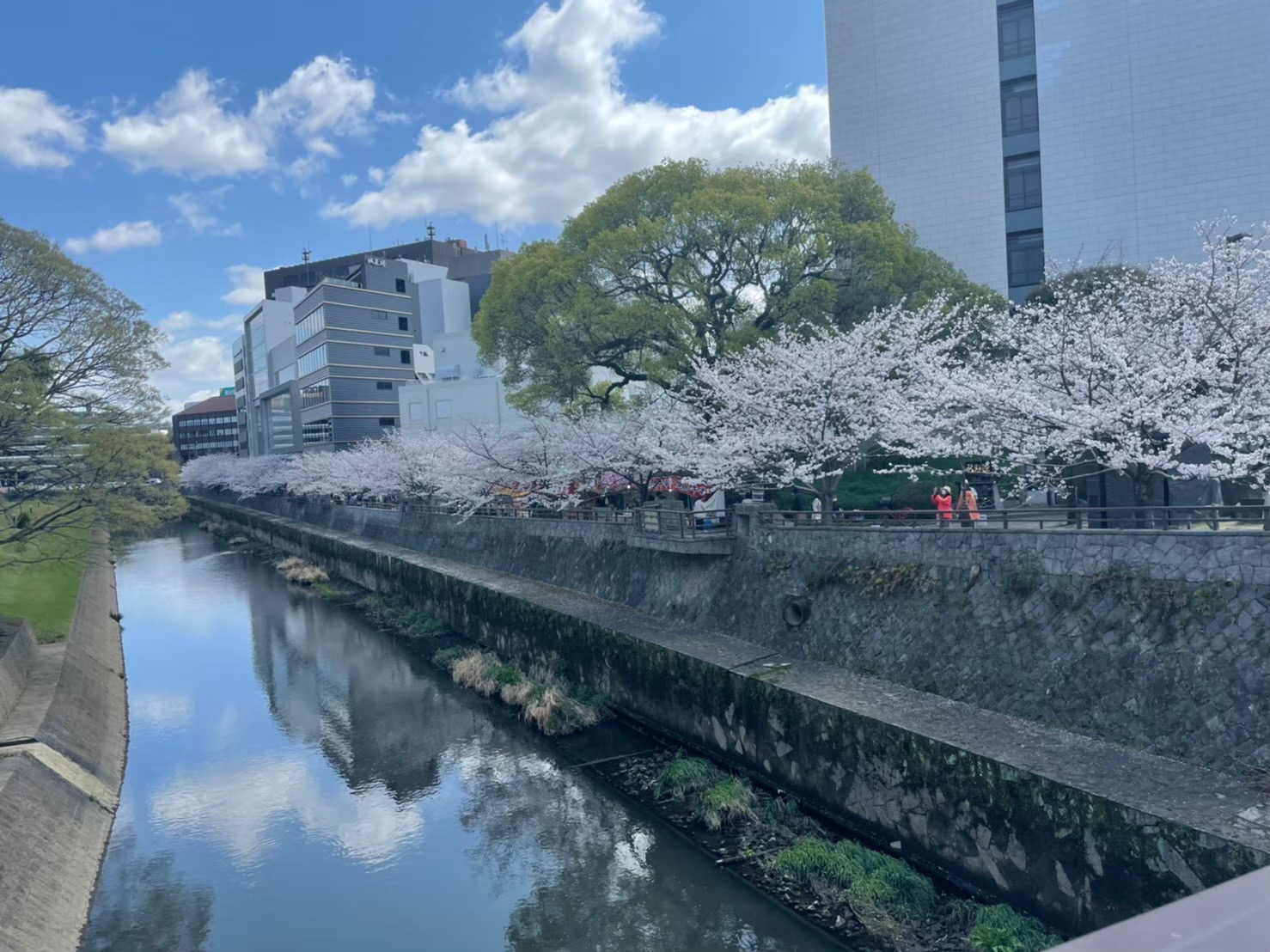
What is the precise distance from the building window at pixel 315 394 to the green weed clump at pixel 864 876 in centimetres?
5018

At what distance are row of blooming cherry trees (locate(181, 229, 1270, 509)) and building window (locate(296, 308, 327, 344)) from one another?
31445 millimetres

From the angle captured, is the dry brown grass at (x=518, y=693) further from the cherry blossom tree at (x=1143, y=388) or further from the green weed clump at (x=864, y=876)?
the cherry blossom tree at (x=1143, y=388)

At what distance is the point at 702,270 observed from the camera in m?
23.9

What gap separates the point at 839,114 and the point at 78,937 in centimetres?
3869

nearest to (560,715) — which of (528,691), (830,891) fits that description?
(528,691)

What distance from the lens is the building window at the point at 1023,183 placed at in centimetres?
3312

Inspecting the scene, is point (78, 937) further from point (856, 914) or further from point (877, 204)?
point (877, 204)

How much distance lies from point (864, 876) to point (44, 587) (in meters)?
25.3

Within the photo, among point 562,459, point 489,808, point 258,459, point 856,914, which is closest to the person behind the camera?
point 856,914

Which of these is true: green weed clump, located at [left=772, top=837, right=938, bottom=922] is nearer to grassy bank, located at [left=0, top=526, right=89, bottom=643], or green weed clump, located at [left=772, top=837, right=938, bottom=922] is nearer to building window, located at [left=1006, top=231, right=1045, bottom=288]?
grassy bank, located at [left=0, top=526, right=89, bottom=643]

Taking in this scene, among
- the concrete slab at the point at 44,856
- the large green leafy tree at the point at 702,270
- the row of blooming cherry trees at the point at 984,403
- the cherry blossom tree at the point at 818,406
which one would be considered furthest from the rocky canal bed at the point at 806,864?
the large green leafy tree at the point at 702,270

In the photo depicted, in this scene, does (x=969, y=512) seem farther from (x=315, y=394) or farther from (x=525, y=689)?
(x=315, y=394)

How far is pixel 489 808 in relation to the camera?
13.4m

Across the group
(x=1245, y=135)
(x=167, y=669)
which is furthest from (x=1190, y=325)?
(x=167, y=669)
